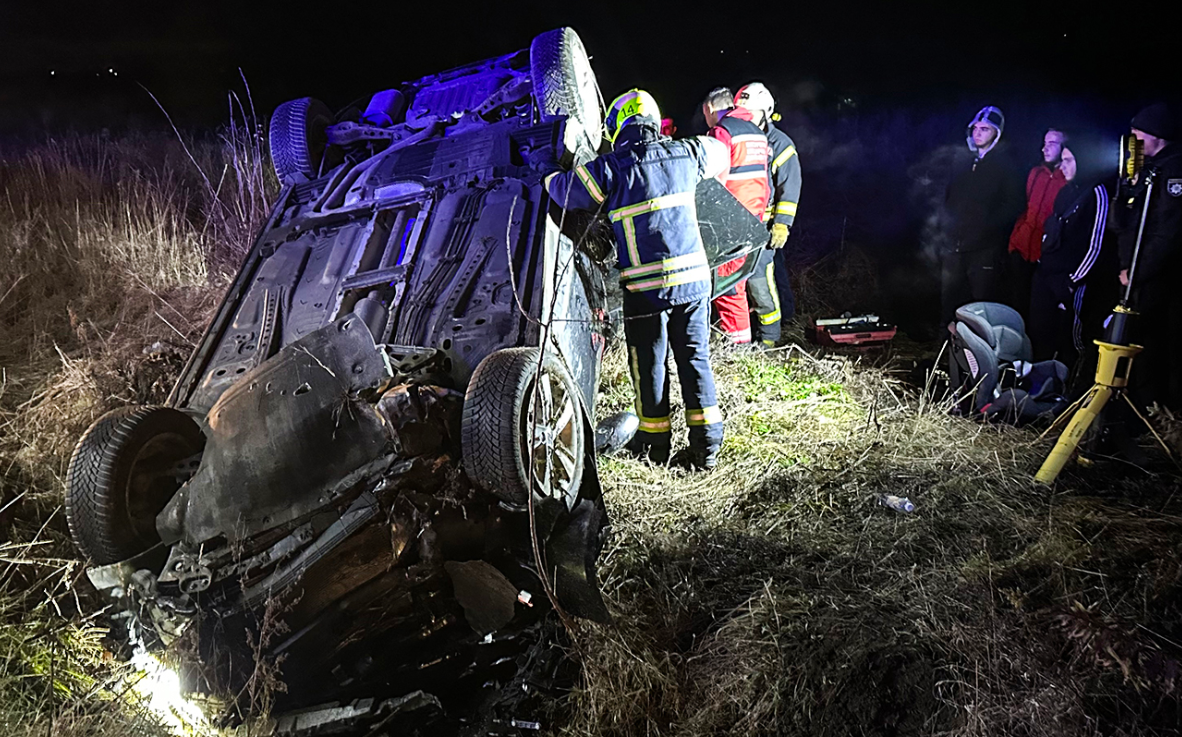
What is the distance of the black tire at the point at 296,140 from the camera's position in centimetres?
457

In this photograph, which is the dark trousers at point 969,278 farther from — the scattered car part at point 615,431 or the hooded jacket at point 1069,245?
the scattered car part at point 615,431

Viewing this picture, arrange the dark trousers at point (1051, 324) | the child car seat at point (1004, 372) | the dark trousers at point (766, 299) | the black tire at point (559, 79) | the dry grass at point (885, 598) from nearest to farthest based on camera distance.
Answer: the dry grass at point (885, 598), the child car seat at point (1004, 372), the black tire at point (559, 79), the dark trousers at point (1051, 324), the dark trousers at point (766, 299)

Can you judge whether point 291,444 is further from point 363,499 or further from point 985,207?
point 985,207

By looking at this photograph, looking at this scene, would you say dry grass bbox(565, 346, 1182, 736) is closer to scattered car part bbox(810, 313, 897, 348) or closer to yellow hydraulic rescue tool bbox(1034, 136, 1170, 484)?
yellow hydraulic rescue tool bbox(1034, 136, 1170, 484)

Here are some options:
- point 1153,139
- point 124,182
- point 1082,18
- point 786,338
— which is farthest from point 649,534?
point 1082,18

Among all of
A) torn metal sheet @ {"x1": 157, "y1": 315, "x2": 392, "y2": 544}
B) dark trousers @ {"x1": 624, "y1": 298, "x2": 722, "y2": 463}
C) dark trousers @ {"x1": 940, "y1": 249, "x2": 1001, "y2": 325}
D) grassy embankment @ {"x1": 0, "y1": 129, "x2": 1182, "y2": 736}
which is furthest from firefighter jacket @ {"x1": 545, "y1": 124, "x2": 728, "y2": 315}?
dark trousers @ {"x1": 940, "y1": 249, "x2": 1001, "y2": 325}

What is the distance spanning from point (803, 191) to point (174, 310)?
8.35 meters

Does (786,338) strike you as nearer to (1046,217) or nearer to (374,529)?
(1046,217)

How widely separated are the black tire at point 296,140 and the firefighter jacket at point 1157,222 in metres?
5.04

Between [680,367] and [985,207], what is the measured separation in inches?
145

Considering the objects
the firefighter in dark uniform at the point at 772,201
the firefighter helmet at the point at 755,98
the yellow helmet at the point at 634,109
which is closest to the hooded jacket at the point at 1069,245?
the firefighter in dark uniform at the point at 772,201

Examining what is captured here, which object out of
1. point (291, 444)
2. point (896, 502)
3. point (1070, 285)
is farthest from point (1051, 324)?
point (291, 444)

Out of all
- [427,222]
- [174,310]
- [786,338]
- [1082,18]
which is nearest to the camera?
[427,222]

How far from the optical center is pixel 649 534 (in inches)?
121
